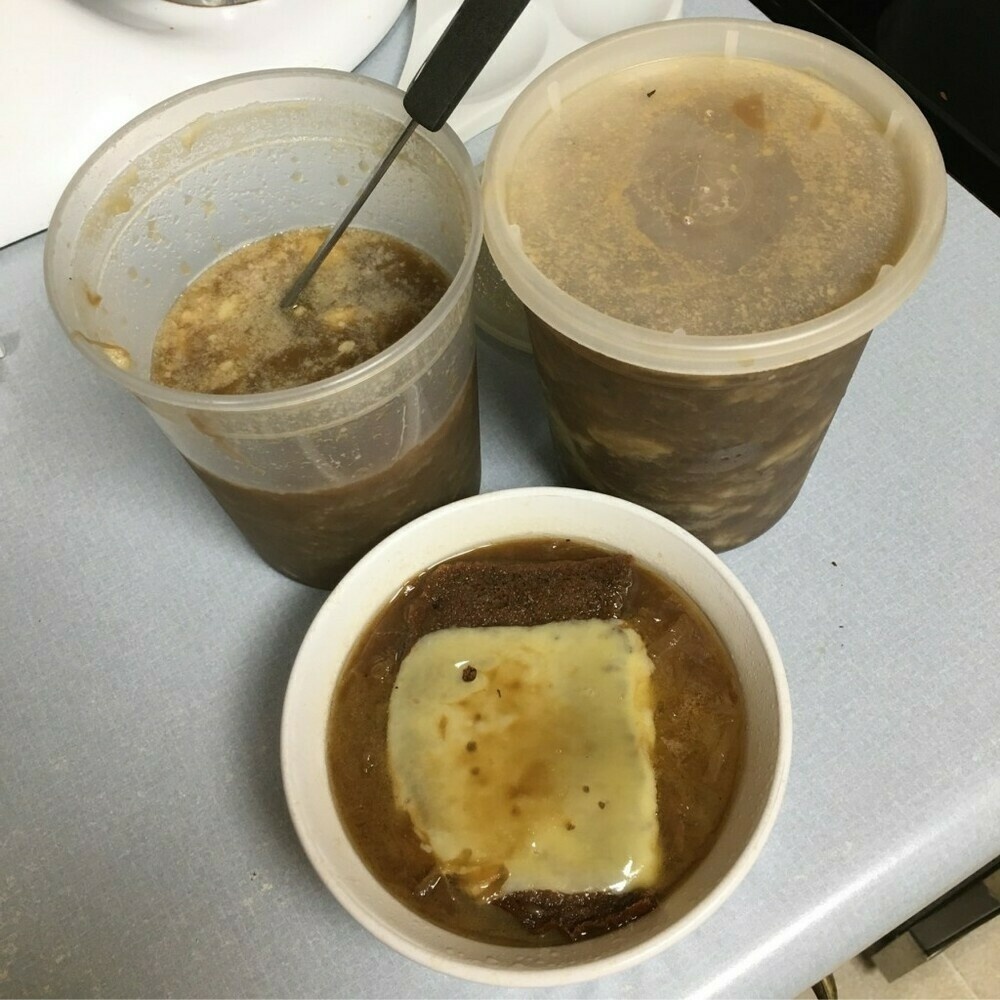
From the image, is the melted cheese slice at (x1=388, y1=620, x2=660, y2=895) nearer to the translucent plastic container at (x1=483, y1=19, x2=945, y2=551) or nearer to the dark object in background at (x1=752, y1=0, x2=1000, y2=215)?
the translucent plastic container at (x1=483, y1=19, x2=945, y2=551)

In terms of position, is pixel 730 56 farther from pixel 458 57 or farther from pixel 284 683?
pixel 284 683

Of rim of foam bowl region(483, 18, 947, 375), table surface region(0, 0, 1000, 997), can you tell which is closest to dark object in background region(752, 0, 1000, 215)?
table surface region(0, 0, 1000, 997)

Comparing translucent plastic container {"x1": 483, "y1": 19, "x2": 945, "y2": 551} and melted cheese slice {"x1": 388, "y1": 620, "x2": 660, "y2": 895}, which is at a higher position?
translucent plastic container {"x1": 483, "y1": 19, "x2": 945, "y2": 551}

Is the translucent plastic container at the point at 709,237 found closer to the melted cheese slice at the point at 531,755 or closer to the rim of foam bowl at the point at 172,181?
the rim of foam bowl at the point at 172,181

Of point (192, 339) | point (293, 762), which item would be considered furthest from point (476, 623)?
point (192, 339)

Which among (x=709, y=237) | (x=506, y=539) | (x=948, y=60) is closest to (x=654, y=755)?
(x=506, y=539)

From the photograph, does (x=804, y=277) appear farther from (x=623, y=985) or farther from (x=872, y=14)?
(x=872, y=14)

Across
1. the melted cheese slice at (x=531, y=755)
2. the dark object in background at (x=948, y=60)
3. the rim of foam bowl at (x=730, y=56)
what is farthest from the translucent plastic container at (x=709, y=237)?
the dark object in background at (x=948, y=60)
